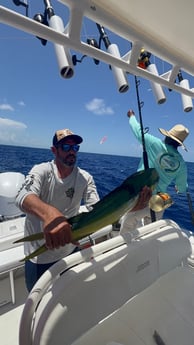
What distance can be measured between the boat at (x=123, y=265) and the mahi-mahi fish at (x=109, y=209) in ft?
0.83

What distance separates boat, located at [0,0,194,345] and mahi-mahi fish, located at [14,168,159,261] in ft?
0.83

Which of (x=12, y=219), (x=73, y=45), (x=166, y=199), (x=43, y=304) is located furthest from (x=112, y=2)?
(x=12, y=219)

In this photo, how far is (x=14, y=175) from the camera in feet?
10.5

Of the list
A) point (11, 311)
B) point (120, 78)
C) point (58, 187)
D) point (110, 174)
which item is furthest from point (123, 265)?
point (110, 174)

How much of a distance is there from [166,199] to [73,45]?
1.09m

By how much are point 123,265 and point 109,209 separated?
429mm

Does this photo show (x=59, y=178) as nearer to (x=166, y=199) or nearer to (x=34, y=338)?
(x=166, y=199)

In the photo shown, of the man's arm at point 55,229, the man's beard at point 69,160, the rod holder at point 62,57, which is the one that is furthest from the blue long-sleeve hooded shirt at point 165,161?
the man's arm at point 55,229

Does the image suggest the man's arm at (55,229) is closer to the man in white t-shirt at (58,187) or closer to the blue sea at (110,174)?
the man in white t-shirt at (58,187)

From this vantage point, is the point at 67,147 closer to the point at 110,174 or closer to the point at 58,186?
the point at 58,186

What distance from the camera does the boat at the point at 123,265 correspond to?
3.01 feet

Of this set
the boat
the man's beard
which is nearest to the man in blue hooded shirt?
the boat

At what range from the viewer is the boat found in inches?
36.1

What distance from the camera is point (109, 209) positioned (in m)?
0.93
